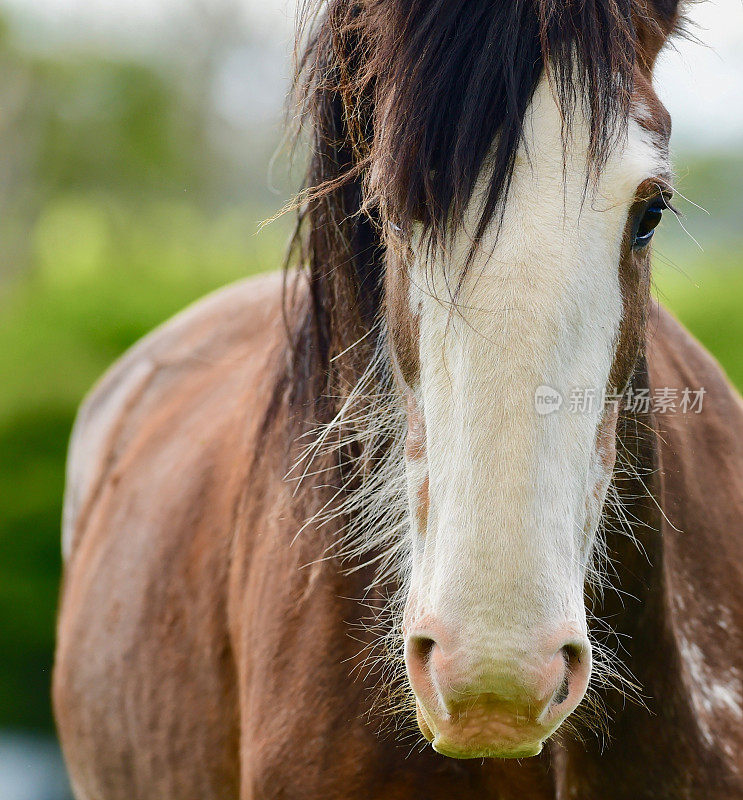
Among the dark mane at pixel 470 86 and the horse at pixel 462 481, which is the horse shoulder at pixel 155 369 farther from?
the dark mane at pixel 470 86

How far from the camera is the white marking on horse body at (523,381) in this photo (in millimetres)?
1150

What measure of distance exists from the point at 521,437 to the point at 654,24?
79cm

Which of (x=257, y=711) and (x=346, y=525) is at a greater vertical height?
(x=346, y=525)

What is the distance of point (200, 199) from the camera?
1220 cm

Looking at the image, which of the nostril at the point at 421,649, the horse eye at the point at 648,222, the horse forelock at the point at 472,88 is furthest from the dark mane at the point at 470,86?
the nostril at the point at 421,649

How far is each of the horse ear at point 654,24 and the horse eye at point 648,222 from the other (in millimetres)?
274

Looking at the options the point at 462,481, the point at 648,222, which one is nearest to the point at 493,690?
the point at 462,481

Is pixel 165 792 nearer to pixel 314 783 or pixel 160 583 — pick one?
pixel 160 583

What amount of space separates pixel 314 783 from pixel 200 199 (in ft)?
36.6

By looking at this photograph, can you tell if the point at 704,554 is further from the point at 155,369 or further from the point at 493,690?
the point at 155,369

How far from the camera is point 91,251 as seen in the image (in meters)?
10.5

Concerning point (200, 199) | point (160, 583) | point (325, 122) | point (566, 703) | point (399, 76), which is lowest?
point (200, 199)

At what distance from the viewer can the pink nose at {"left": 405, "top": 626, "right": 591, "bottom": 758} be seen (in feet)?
3.73

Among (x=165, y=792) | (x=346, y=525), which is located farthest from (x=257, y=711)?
(x=165, y=792)
